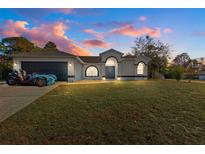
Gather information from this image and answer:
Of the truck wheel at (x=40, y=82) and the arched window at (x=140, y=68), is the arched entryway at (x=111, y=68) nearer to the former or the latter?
the arched window at (x=140, y=68)

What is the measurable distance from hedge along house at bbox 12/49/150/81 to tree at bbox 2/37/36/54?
44.6ft

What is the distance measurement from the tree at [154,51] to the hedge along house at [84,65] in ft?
24.6

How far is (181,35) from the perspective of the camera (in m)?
17.6

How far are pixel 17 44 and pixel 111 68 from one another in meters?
19.2

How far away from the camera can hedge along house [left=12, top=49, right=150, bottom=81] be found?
19636mm

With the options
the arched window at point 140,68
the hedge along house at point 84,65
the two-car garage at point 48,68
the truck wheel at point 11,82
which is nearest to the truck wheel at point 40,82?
the truck wheel at point 11,82

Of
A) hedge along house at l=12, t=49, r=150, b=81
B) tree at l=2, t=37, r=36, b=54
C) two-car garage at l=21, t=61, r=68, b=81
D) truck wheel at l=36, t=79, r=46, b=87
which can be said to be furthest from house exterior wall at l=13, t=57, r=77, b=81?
tree at l=2, t=37, r=36, b=54

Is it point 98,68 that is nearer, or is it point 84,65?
point 84,65

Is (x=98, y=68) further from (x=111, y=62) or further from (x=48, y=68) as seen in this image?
(x=48, y=68)

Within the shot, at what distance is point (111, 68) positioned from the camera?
84.0ft

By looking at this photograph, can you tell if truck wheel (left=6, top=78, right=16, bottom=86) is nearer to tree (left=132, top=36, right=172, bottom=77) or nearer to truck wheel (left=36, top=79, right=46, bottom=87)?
truck wheel (left=36, top=79, right=46, bottom=87)

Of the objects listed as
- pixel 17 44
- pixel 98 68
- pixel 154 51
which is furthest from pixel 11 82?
pixel 154 51
